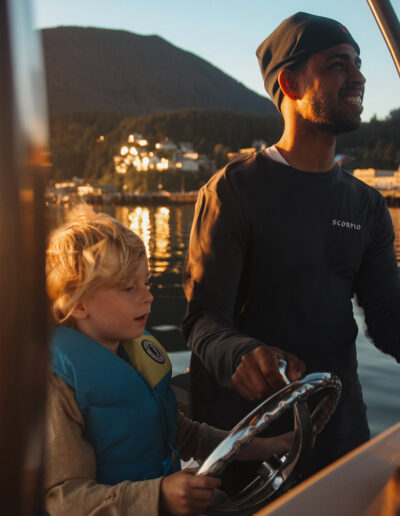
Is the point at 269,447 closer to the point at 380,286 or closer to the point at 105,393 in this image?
the point at 105,393

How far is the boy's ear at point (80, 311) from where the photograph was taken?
109cm

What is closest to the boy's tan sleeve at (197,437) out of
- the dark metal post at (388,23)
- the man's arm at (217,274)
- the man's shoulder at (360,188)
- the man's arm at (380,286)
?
the man's arm at (217,274)

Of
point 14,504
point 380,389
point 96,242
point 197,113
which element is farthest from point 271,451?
point 197,113

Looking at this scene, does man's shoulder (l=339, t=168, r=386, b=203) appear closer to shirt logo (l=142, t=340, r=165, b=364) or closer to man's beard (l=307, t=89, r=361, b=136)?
man's beard (l=307, t=89, r=361, b=136)

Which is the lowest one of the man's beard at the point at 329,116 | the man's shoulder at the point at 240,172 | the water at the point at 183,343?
the water at the point at 183,343

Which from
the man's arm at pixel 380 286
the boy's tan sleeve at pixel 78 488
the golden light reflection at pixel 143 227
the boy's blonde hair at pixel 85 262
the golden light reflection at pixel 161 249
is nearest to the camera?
the boy's tan sleeve at pixel 78 488

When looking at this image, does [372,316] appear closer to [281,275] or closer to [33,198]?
[281,275]

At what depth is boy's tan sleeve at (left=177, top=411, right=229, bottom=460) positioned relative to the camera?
1.29 meters

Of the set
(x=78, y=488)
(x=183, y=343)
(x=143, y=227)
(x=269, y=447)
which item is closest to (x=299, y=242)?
(x=269, y=447)

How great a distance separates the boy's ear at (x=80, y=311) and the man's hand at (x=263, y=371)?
330 millimetres

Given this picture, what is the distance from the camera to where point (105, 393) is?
1037 mm

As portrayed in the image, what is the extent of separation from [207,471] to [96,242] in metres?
0.51

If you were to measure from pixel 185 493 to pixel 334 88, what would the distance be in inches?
37.4

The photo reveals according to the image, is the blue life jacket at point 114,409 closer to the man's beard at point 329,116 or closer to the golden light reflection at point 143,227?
the man's beard at point 329,116
